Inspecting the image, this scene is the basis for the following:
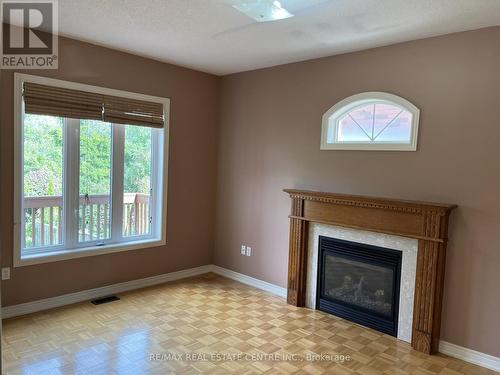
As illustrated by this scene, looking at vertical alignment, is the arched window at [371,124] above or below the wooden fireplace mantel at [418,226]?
above

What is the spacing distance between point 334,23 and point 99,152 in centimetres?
254

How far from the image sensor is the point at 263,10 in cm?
263

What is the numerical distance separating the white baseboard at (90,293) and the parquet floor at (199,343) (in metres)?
0.09

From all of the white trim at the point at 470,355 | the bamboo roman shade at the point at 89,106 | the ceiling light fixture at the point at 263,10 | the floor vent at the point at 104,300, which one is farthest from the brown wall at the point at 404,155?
the floor vent at the point at 104,300

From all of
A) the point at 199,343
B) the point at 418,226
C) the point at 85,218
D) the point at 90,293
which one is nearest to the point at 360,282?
the point at 418,226

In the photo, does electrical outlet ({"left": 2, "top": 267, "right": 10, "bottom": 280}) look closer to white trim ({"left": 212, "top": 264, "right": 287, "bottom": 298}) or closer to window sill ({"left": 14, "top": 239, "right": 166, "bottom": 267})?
window sill ({"left": 14, "top": 239, "right": 166, "bottom": 267})

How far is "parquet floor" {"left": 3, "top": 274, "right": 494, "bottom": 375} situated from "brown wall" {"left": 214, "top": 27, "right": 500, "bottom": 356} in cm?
60

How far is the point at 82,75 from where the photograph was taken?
12.0 feet

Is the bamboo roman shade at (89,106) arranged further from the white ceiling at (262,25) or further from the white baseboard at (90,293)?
the white baseboard at (90,293)

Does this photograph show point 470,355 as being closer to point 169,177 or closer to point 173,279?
point 173,279

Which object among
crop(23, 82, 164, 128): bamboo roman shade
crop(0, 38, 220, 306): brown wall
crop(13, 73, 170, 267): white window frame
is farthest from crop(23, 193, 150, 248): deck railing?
crop(23, 82, 164, 128): bamboo roman shade

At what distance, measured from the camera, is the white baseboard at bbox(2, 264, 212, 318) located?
3.43 m

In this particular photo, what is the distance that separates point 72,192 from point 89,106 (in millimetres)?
847

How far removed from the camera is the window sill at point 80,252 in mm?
3449
